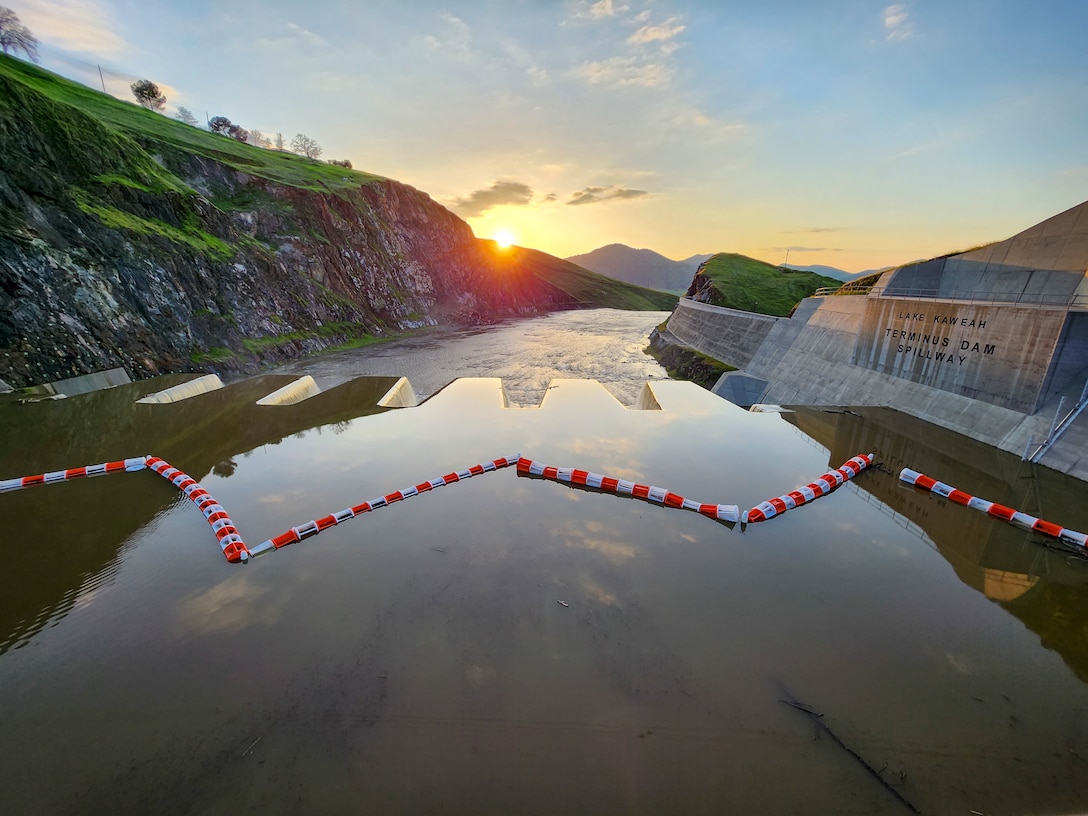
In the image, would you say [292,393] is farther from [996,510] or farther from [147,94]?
[147,94]

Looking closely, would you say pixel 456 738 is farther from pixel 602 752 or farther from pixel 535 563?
pixel 535 563

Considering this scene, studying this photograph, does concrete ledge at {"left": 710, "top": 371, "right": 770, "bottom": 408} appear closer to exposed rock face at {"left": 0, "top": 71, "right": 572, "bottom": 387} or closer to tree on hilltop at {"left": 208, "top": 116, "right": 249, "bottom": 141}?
exposed rock face at {"left": 0, "top": 71, "right": 572, "bottom": 387}

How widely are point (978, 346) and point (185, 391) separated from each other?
36.9 meters

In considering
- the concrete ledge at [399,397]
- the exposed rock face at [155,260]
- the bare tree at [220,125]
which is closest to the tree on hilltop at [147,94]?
the bare tree at [220,125]

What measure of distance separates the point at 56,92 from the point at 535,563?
204 feet

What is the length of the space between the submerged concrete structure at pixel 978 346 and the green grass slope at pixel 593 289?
12340 cm

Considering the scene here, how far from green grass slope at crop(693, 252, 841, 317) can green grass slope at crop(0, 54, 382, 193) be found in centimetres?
5020

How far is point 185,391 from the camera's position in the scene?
24.8 metres

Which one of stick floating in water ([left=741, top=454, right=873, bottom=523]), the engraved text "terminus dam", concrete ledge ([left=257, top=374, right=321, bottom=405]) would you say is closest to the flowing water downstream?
stick floating in water ([left=741, top=454, right=873, bottom=523])

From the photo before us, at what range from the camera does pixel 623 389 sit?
3634 centimetres

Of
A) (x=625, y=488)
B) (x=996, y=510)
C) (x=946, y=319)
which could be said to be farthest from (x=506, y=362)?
(x=996, y=510)

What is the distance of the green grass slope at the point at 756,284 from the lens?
168 ft

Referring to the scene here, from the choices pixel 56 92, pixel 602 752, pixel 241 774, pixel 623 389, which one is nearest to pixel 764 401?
pixel 623 389

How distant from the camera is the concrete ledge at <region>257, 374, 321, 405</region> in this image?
24484mm
